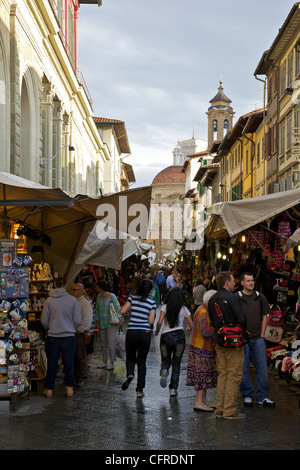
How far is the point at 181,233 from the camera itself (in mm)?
110438

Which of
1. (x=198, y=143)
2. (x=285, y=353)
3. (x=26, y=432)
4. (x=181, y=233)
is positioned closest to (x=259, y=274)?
(x=285, y=353)

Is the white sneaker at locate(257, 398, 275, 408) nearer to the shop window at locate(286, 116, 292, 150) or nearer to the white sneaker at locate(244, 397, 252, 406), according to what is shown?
the white sneaker at locate(244, 397, 252, 406)

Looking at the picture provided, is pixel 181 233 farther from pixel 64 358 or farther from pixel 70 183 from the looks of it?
pixel 64 358

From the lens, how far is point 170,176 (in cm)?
11712

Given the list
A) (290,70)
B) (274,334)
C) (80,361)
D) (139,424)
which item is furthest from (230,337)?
(290,70)

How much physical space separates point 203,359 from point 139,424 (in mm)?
1378

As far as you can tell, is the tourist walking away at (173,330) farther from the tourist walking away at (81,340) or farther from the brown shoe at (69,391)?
the tourist walking away at (81,340)

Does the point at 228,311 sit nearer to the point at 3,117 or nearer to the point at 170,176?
→ the point at 3,117

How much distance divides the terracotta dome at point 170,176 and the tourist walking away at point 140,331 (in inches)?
4177

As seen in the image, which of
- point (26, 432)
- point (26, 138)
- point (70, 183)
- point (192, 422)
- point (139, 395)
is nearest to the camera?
point (26, 432)

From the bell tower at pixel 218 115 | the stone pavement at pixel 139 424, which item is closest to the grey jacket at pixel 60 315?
the stone pavement at pixel 139 424

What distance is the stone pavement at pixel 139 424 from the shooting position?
684cm

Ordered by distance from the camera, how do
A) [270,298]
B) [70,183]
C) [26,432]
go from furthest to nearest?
[70,183], [270,298], [26,432]

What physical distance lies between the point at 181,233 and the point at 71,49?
265 ft
